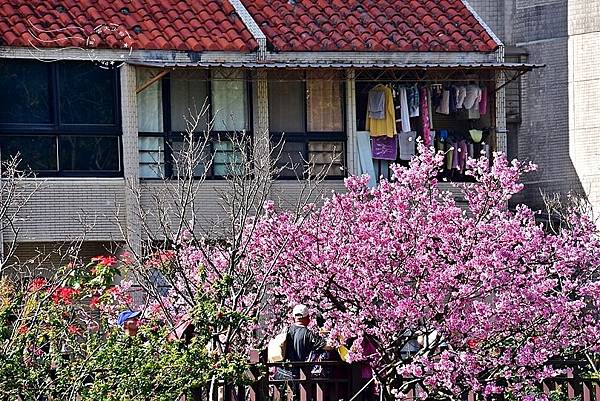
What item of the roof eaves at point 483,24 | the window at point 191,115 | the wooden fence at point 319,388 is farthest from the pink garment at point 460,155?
the wooden fence at point 319,388

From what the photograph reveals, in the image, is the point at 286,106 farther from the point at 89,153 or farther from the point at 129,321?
the point at 129,321

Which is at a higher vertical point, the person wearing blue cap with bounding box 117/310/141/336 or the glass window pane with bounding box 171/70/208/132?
the glass window pane with bounding box 171/70/208/132

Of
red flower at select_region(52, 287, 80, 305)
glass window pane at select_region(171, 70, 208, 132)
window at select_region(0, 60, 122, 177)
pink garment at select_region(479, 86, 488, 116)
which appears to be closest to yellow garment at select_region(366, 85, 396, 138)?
pink garment at select_region(479, 86, 488, 116)

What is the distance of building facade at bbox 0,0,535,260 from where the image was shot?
72.1 feet

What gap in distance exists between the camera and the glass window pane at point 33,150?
71.6 feet

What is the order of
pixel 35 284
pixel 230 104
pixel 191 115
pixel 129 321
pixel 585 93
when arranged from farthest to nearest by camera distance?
1. pixel 585 93
2. pixel 230 104
3. pixel 191 115
4. pixel 35 284
5. pixel 129 321

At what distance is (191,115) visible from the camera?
890 inches

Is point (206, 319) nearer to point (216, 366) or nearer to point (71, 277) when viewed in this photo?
point (216, 366)

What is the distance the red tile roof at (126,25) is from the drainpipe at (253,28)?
79 millimetres

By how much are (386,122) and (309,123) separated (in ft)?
4.09

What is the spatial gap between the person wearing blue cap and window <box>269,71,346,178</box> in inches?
331

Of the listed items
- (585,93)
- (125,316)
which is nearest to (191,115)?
(585,93)

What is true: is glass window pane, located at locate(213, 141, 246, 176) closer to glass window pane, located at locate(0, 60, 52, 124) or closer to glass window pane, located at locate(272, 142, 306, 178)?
glass window pane, located at locate(272, 142, 306, 178)

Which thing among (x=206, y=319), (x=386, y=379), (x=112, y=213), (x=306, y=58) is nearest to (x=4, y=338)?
(x=206, y=319)
